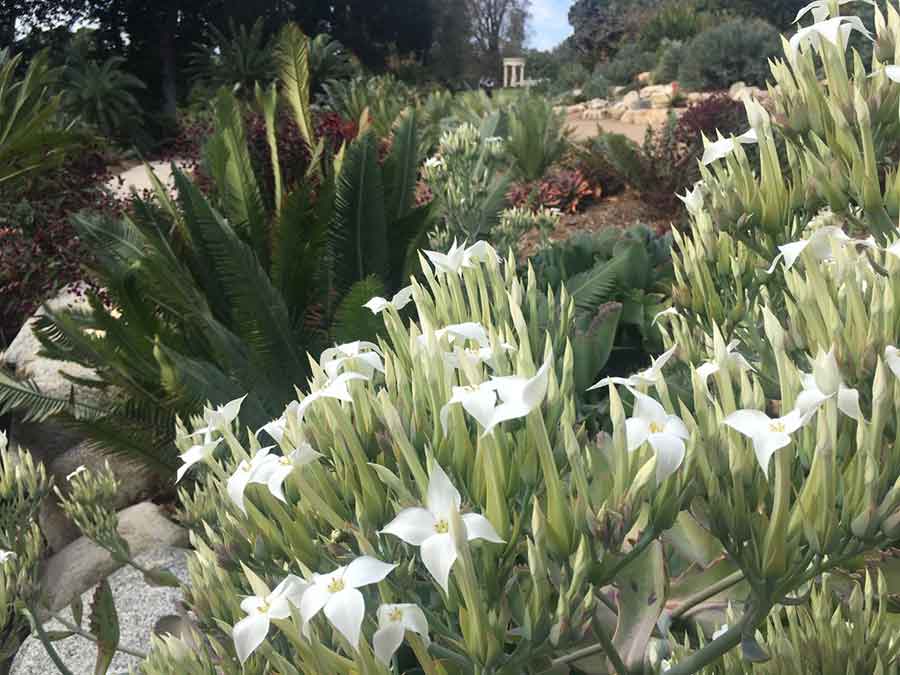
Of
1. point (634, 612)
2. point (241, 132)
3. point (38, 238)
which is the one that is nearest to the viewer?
point (634, 612)

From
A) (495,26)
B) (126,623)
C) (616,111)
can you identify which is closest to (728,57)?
(616,111)

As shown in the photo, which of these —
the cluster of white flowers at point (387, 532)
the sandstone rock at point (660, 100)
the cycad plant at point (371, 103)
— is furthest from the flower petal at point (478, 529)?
the sandstone rock at point (660, 100)

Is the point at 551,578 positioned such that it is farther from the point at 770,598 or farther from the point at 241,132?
the point at 241,132

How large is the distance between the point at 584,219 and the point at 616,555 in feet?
27.2

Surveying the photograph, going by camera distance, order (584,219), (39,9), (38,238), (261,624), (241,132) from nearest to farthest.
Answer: (261,624), (241,132), (38,238), (584,219), (39,9)

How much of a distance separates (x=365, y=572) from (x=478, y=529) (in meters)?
0.10

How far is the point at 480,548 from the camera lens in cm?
82

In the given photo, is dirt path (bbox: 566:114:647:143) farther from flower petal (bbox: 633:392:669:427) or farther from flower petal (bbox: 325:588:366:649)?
flower petal (bbox: 325:588:366:649)

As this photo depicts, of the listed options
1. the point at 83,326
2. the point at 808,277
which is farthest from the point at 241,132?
the point at 808,277

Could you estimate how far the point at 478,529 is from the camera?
2.40ft

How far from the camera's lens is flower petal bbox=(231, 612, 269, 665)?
0.75 metres

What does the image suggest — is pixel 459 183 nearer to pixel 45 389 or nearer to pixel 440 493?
pixel 45 389

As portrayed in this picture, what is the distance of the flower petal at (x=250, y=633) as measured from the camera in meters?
0.75

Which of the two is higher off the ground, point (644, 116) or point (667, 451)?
point (644, 116)
